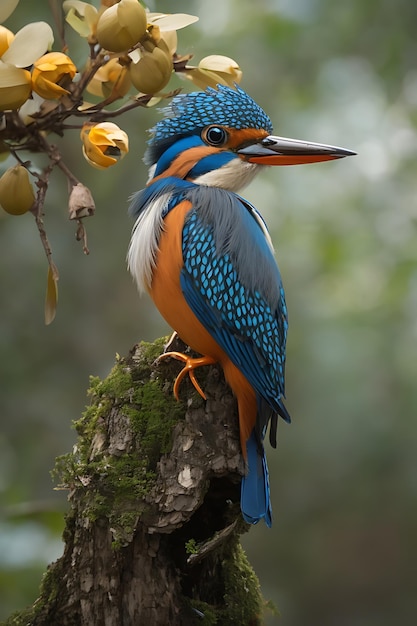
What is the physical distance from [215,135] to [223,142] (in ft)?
0.08

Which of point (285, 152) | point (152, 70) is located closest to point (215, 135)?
point (285, 152)

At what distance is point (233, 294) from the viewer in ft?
5.61

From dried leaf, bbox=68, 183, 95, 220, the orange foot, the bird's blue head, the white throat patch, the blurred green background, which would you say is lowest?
the blurred green background

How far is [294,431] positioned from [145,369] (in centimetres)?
199

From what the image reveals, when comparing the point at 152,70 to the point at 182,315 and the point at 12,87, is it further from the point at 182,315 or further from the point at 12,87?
the point at 182,315

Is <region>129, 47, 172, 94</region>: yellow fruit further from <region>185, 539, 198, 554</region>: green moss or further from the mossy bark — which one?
<region>185, 539, 198, 554</region>: green moss

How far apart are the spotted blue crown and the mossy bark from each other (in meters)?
0.49

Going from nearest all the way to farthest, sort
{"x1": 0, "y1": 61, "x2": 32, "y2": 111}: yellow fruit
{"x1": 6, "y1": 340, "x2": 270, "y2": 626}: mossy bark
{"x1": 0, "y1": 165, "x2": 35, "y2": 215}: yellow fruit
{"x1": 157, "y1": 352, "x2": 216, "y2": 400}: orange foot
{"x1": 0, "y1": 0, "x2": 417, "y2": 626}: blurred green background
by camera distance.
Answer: {"x1": 0, "y1": 61, "x2": 32, "y2": 111}: yellow fruit, {"x1": 0, "y1": 165, "x2": 35, "y2": 215}: yellow fruit, {"x1": 6, "y1": 340, "x2": 270, "y2": 626}: mossy bark, {"x1": 157, "y1": 352, "x2": 216, "y2": 400}: orange foot, {"x1": 0, "y1": 0, "x2": 417, "y2": 626}: blurred green background

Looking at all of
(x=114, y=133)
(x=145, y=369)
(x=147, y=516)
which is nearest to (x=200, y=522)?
(x=147, y=516)

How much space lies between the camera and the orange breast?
1721 mm

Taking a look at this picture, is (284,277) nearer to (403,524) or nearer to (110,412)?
(403,524)

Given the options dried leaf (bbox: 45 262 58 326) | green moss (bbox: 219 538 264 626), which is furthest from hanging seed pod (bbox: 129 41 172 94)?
green moss (bbox: 219 538 264 626)

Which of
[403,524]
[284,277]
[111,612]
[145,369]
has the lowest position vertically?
[403,524]

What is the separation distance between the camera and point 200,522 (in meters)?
1.81
